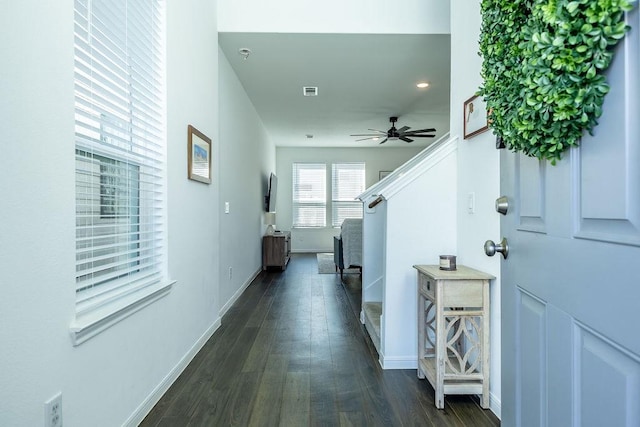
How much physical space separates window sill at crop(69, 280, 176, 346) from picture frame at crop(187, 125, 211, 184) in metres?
0.89

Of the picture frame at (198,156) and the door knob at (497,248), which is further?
the picture frame at (198,156)

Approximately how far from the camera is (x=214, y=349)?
9.44 ft

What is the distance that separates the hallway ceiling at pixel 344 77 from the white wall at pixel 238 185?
265mm

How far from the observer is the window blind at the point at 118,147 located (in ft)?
4.99

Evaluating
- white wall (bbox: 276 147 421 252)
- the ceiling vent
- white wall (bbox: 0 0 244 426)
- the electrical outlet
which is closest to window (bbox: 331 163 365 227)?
white wall (bbox: 276 147 421 252)

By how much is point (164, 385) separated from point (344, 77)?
362 cm

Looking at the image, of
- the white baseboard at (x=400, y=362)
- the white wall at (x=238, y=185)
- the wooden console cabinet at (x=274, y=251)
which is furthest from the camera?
the wooden console cabinet at (x=274, y=251)

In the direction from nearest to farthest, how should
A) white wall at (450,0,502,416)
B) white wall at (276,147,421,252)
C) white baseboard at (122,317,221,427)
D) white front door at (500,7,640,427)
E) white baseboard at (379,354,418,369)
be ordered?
white front door at (500,7,640,427), white baseboard at (122,317,221,427), white wall at (450,0,502,416), white baseboard at (379,354,418,369), white wall at (276,147,421,252)

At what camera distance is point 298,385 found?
2.29 meters

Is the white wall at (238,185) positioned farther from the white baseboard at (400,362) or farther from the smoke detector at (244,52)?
the white baseboard at (400,362)

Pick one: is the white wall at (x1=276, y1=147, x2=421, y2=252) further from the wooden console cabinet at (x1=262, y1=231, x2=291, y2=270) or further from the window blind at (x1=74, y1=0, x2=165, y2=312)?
the window blind at (x1=74, y1=0, x2=165, y2=312)

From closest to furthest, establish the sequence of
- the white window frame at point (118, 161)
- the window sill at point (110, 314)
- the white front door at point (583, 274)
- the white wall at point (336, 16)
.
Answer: the white front door at point (583, 274) → the window sill at point (110, 314) → the white window frame at point (118, 161) → the white wall at point (336, 16)

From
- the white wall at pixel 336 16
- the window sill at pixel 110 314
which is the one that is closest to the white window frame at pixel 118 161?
the window sill at pixel 110 314

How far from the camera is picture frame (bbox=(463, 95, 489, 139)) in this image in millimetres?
2088
